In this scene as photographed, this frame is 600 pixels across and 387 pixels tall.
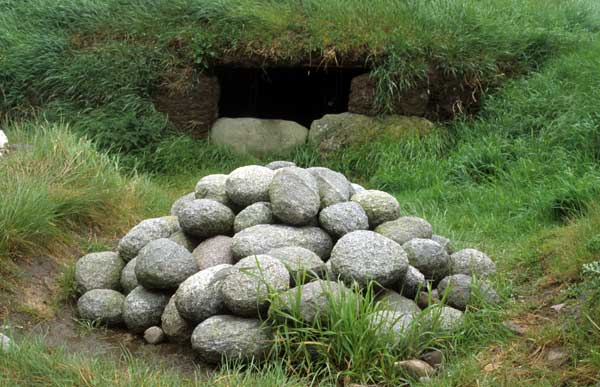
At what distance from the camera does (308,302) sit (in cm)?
436

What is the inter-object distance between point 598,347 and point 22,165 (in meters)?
4.43

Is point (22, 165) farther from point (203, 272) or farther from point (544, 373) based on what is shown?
point (544, 373)

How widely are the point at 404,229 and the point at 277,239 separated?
81cm

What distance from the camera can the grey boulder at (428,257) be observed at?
5.00 meters

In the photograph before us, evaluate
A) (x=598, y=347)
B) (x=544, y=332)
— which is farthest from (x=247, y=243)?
(x=598, y=347)

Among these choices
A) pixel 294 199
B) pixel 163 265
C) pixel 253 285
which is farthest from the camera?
pixel 294 199

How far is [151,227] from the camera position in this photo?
5500 millimetres

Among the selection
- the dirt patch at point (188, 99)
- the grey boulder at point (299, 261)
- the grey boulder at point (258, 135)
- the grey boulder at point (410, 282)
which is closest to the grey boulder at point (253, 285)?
the grey boulder at point (299, 261)

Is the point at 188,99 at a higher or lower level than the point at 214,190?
lower

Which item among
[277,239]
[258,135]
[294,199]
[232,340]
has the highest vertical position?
[294,199]

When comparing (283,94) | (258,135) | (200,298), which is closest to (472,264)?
(200,298)

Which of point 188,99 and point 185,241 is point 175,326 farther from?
point 188,99

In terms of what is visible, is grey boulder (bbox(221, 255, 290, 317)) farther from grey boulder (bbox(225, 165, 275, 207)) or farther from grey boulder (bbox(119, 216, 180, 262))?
grey boulder (bbox(119, 216, 180, 262))

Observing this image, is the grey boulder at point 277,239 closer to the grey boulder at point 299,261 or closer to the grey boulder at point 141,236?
the grey boulder at point 299,261
